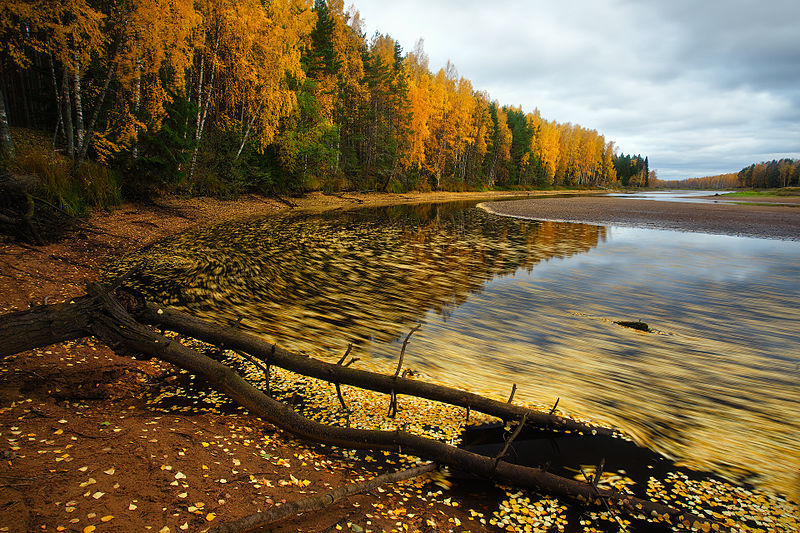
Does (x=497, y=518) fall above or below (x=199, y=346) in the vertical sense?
below

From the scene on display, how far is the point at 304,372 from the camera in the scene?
17.6 ft

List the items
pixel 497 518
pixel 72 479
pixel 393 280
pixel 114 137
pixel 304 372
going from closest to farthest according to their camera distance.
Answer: pixel 72 479, pixel 497 518, pixel 304 372, pixel 393 280, pixel 114 137

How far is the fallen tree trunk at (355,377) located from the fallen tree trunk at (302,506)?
1.21m

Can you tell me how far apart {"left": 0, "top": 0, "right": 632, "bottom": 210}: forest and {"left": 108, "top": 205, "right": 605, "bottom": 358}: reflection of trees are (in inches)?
211

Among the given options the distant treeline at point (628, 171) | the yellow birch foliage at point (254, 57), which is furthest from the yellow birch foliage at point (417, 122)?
the distant treeline at point (628, 171)

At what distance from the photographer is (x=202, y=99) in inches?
1104

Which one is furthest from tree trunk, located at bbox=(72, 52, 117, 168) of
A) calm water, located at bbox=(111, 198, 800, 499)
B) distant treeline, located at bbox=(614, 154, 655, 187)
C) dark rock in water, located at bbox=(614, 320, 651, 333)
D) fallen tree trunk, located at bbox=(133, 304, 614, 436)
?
distant treeline, located at bbox=(614, 154, 655, 187)

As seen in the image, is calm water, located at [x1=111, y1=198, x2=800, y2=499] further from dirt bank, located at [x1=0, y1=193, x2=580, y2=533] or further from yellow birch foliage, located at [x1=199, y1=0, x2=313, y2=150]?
yellow birch foliage, located at [x1=199, y1=0, x2=313, y2=150]

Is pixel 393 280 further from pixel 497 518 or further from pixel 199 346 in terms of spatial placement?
pixel 497 518

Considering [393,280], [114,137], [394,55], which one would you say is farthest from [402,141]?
[393,280]

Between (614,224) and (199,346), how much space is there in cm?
3357

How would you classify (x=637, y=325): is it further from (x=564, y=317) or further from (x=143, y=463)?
(x=143, y=463)

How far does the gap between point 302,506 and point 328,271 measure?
37.1ft

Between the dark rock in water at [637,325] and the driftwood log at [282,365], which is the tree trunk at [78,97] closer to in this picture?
the driftwood log at [282,365]
